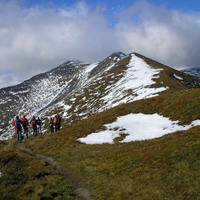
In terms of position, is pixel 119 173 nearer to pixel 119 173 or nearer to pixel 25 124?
pixel 119 173

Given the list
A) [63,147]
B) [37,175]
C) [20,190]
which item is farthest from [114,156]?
[63,147]

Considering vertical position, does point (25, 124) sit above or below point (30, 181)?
above

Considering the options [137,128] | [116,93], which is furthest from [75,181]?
[116,93]

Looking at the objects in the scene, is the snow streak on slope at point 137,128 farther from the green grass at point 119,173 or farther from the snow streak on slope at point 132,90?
the snow streak on slope at point 132,90

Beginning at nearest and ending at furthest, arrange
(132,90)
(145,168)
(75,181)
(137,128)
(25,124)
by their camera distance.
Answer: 1. (145,168)
2. (75,181)
3. (137,128)
4. (25,124)
5. (132,90)

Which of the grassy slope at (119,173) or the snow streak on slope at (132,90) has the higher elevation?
the snow streak on slope at (132,90)

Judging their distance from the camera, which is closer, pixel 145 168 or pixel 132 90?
pixel 145 168

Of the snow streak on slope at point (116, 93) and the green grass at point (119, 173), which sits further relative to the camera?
the snow streak on slope at point (116, 93)

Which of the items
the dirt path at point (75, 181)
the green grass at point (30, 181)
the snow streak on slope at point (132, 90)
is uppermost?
the snow streak on slope at point (132, 90)

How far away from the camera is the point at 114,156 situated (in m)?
13.0

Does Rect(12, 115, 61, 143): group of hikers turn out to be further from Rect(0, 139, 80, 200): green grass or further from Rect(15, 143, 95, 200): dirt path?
Rect(15, 143, 95, 200): dirt path

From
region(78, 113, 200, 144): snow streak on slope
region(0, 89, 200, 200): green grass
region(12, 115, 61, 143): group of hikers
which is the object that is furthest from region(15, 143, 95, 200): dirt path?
region(12, 115, 61, 143): group of hikers

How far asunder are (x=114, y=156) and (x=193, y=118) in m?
9.21

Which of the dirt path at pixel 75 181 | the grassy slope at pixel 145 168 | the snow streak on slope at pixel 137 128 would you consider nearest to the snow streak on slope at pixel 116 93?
the snow streak on slope at pixel 137 128
